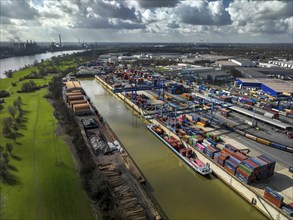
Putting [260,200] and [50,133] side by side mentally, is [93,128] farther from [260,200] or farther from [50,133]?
[260,200]

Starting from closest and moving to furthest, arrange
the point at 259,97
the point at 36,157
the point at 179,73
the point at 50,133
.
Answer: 1. the point at 36,157
2. the point at 50,133
3. the point at 259,97
4. the point at 179,73

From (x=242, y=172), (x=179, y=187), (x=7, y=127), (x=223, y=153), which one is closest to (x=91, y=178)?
(x=179, y=187)

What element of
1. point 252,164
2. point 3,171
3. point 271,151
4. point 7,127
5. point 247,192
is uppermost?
point 7,127

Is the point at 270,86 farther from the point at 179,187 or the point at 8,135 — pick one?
the point at 8,135

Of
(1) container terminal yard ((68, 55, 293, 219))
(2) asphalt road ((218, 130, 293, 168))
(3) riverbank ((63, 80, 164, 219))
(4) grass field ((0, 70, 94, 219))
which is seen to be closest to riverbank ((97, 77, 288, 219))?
(1) container terminal yard ((68, 55, 293, 219))

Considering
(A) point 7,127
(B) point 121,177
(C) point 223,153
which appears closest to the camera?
(B) point 121,177

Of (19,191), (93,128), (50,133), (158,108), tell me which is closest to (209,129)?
(158,108)

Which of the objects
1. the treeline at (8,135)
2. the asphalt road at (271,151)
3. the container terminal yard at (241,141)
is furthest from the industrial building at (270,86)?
the treeline at (8,135)
